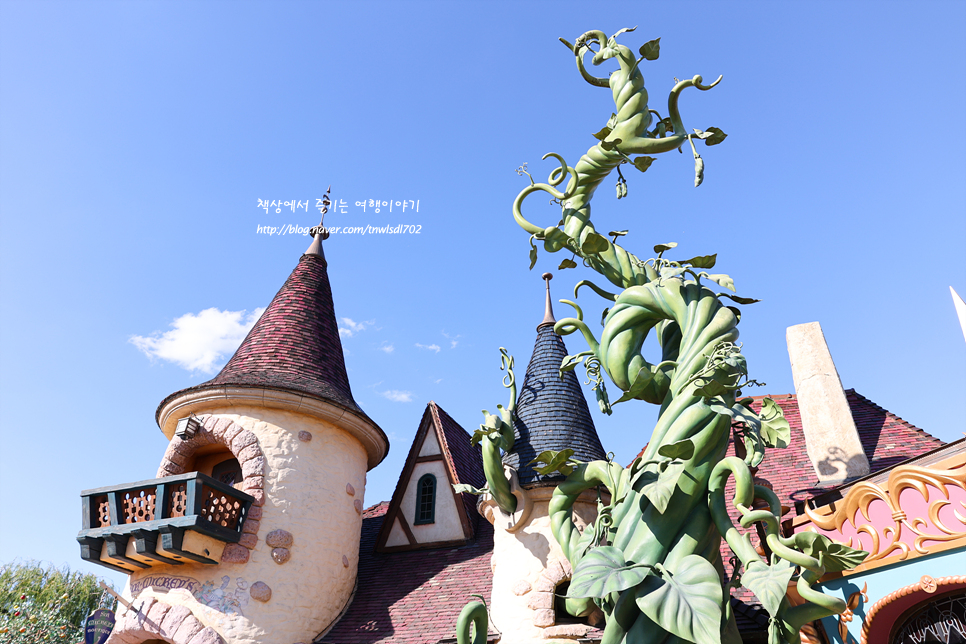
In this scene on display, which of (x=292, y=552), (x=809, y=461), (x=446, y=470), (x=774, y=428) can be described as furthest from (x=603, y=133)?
(x=446, y=470)

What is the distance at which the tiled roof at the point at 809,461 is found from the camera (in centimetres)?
877

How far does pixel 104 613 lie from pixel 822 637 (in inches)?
377

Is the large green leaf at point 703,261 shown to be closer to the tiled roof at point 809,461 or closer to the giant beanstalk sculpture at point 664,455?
the giant beanstalk sculpture at point 664,455

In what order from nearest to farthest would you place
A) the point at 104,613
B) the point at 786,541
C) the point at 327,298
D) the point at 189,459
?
the point at 786,541 → the point at 104,613 → the point at 189,459 → the point at 327,298

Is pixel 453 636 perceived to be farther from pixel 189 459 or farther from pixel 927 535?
pixel 927 535

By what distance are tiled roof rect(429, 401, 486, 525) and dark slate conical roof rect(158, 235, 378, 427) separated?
1.63 m

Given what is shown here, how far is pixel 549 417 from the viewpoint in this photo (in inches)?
408

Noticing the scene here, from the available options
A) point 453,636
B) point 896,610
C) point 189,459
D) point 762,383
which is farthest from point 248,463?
point 896,610

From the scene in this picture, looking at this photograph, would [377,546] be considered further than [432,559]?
Yes

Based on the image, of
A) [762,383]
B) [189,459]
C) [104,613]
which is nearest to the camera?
[762,383]

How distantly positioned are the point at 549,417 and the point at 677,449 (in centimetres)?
537

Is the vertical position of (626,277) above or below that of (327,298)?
below

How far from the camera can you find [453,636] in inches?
368

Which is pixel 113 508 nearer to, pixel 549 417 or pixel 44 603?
pixel 549 417
